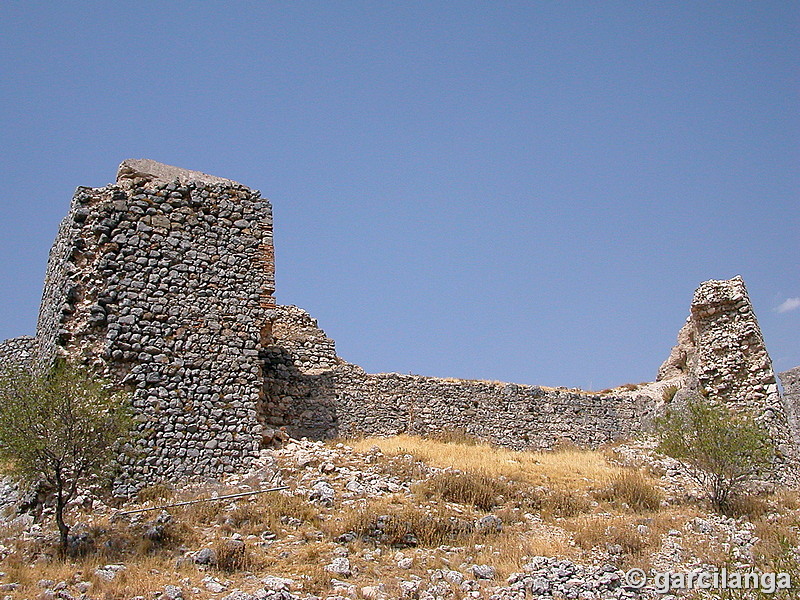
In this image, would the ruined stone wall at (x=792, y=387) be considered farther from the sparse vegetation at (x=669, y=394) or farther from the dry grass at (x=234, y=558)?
the dry grass at (x=234, y=558)

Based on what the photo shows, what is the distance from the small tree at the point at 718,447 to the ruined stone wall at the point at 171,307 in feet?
26.3

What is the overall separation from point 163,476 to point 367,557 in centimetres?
427

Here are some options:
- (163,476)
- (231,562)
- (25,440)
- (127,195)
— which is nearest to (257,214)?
(127,195)

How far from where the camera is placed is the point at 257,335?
543 inches

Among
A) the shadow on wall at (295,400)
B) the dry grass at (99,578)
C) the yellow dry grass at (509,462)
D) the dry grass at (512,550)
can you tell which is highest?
the shadow on wall at (295,400)

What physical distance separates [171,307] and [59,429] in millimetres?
3650

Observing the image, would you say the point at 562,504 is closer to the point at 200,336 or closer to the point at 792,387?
the point at 200,336

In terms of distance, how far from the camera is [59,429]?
402 inches

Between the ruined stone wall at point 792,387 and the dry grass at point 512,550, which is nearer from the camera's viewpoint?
the dry grass at point 512,550

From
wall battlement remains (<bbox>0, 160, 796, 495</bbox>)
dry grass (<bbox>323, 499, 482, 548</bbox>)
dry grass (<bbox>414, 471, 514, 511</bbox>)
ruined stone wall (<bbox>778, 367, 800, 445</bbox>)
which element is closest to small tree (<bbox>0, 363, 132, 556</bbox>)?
wall battlement remains (<bbox>0, 160, 796, 495</bbox>)

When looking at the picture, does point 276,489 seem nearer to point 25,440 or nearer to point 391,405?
point 25,440

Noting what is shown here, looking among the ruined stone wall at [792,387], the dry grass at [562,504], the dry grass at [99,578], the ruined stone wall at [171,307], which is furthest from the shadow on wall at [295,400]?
the ruined stone wall at [792,387]

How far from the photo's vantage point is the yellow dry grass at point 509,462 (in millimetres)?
13828

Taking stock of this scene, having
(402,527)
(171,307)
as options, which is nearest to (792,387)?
(402,527)
